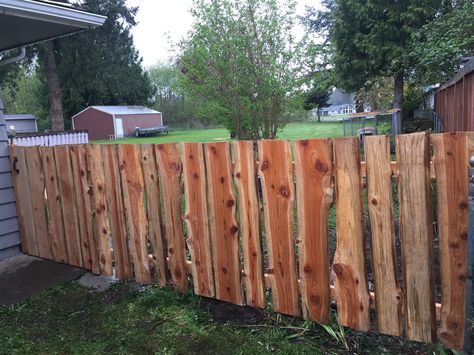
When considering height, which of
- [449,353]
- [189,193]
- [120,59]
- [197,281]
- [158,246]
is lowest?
[449,353]

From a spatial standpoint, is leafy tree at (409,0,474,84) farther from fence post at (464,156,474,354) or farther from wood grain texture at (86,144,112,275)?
wood grain texture at (86,144,112,275)

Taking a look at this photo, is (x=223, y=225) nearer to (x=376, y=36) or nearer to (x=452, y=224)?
(x=452, y=224)

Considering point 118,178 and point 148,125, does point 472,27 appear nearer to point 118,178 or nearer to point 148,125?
point 118,178

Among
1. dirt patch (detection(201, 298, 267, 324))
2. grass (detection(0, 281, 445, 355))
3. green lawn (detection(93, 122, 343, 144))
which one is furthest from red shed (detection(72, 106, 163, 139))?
dirt patch (detection(201, 298, 267, 324))

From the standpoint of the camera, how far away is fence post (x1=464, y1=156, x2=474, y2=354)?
182 centimetres

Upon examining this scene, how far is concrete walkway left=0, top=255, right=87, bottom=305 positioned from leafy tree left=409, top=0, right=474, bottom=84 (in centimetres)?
915

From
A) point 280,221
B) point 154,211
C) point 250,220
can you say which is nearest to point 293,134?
point 154,211

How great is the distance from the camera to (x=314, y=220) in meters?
2.34

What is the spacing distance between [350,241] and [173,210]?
131 cm

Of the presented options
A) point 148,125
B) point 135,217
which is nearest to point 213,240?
point 135,217

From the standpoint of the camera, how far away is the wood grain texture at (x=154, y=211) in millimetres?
3012

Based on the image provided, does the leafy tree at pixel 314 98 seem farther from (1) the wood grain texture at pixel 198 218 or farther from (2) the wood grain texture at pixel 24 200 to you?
(1) the wood grain texture at pixel 198 218

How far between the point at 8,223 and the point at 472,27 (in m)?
9.79

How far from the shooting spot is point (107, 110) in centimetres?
3678
